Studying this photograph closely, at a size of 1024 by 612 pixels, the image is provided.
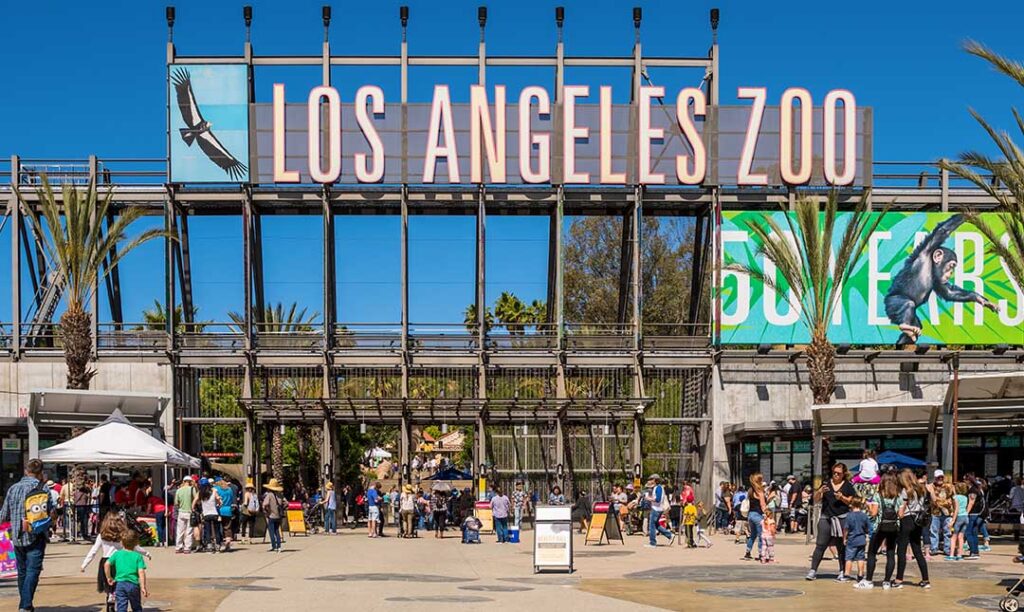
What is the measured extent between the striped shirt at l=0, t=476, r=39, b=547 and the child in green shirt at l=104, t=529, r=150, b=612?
200 centimetres

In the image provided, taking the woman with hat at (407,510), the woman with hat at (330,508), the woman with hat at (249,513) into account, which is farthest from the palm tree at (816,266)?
the woman with hat at (249,513)

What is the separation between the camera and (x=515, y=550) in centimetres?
3114

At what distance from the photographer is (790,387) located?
4481 cm

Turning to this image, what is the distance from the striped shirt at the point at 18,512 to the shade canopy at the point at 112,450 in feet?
42.1

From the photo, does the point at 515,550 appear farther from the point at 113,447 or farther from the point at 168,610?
the point at 168,610

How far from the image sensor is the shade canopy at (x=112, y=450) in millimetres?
29953

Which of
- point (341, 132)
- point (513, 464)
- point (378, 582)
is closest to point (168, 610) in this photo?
point (378, 582)

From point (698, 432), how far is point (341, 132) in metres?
14.8

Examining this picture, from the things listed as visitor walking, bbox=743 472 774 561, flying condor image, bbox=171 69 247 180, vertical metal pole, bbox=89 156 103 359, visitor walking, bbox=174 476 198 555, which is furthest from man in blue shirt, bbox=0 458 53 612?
flying condor image, bbox=171 69 247 180

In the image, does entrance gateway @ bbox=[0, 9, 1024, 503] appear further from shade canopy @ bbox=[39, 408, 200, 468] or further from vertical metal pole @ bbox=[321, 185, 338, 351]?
shade canopy @ bbox=[39, 408, 200, 468]

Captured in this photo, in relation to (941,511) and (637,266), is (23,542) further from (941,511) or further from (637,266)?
(637,266)

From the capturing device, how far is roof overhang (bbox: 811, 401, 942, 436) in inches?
1329

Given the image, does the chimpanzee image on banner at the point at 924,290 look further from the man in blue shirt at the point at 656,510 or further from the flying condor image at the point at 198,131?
the flying condor image at the point at 198,131

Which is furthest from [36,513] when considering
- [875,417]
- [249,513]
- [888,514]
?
[875,417]
